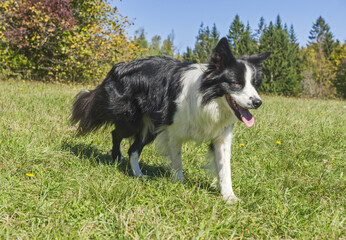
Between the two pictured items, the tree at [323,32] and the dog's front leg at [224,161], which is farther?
the tree at [323,32]

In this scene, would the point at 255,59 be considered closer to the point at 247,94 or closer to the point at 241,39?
the point at 247,94

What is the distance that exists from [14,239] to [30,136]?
1.73m

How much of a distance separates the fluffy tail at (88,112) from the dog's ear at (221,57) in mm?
1528

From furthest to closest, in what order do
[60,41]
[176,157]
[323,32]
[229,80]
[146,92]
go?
[323,32] < [60,41] < [146,92] < [176,157] < [229,80]

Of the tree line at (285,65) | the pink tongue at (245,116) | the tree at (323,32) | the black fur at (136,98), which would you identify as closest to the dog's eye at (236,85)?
the pink tongue at (245,116)

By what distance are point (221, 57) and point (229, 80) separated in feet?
0.74

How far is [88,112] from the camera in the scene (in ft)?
13.0

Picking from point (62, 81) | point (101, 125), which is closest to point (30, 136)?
point (101, 125)

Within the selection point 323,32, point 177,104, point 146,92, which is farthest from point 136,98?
point 323,32

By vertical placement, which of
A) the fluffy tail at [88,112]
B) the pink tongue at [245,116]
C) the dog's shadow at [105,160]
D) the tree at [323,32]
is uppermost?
the tree at [323,32]

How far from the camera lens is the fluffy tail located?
3846 mm

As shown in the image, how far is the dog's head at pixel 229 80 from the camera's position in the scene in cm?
275

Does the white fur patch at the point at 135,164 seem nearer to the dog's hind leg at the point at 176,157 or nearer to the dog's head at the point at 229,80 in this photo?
the dog's hind leg at the point at 176,157

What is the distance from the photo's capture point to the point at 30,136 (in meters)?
3.49
